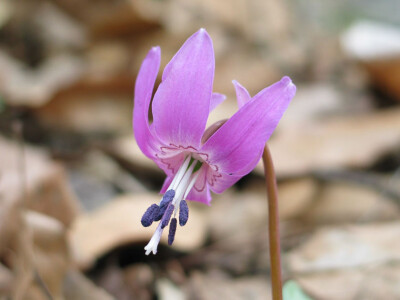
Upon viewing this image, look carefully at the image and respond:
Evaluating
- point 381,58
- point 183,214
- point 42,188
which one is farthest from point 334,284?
point 381,58

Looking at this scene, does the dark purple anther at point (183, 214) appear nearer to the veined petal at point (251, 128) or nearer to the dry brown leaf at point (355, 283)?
the veined petal at point (251, 128)

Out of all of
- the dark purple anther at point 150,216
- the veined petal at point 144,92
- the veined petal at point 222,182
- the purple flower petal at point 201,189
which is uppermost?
the veined petal at point 144,92

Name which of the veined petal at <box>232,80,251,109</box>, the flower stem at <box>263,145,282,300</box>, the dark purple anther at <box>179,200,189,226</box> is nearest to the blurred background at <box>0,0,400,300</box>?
the flower stem at <box>263,145,282,300</box>

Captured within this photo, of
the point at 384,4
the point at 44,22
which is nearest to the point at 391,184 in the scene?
the point at 44,22

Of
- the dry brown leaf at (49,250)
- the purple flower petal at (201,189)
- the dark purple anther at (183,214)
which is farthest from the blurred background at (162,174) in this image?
the dark purple anther at (183,214)

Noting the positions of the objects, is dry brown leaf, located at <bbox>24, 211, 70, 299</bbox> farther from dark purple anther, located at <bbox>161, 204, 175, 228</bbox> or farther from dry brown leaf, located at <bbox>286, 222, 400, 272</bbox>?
dry brown leaf, located at <bbox>286, 222, 400, 272</bbox>
